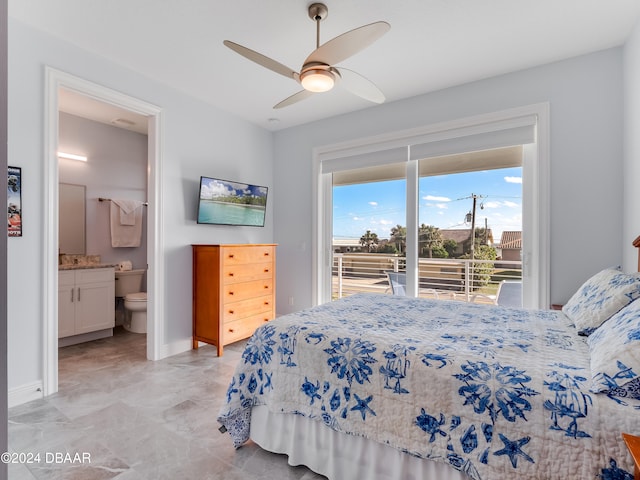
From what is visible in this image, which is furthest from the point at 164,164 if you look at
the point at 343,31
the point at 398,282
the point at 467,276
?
the point at 467,276

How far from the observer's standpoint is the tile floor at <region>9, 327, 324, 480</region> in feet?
5.51

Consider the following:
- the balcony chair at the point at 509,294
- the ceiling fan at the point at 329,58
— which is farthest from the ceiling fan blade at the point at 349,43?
the balcony chair at the point at 509,294

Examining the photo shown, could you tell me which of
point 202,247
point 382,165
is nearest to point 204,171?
point 202,247

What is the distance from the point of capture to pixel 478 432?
3.93 ft

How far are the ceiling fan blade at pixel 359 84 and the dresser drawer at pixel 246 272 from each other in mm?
2057

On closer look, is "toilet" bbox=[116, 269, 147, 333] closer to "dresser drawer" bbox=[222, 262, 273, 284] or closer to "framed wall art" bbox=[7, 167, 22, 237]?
"dresser drawer" bbox=[222, 262, 273, 284]

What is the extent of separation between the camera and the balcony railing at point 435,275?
329 cm

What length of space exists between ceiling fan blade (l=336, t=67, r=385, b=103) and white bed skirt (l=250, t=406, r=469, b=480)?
2.07 meters

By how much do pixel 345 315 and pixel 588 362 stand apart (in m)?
1.18

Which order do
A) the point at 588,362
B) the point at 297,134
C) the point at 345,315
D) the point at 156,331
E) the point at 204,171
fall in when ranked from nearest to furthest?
the point at 588,362
the point at 345,315
the point at 156,331
the point at 204,171
the point at 297,134

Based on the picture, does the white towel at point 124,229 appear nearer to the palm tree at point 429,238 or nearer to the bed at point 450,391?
the bed at point 450,391

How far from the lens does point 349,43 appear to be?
1828 mm

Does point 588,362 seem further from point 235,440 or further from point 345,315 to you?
point 235,440

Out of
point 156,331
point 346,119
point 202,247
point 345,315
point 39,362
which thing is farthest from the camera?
point 346,119
